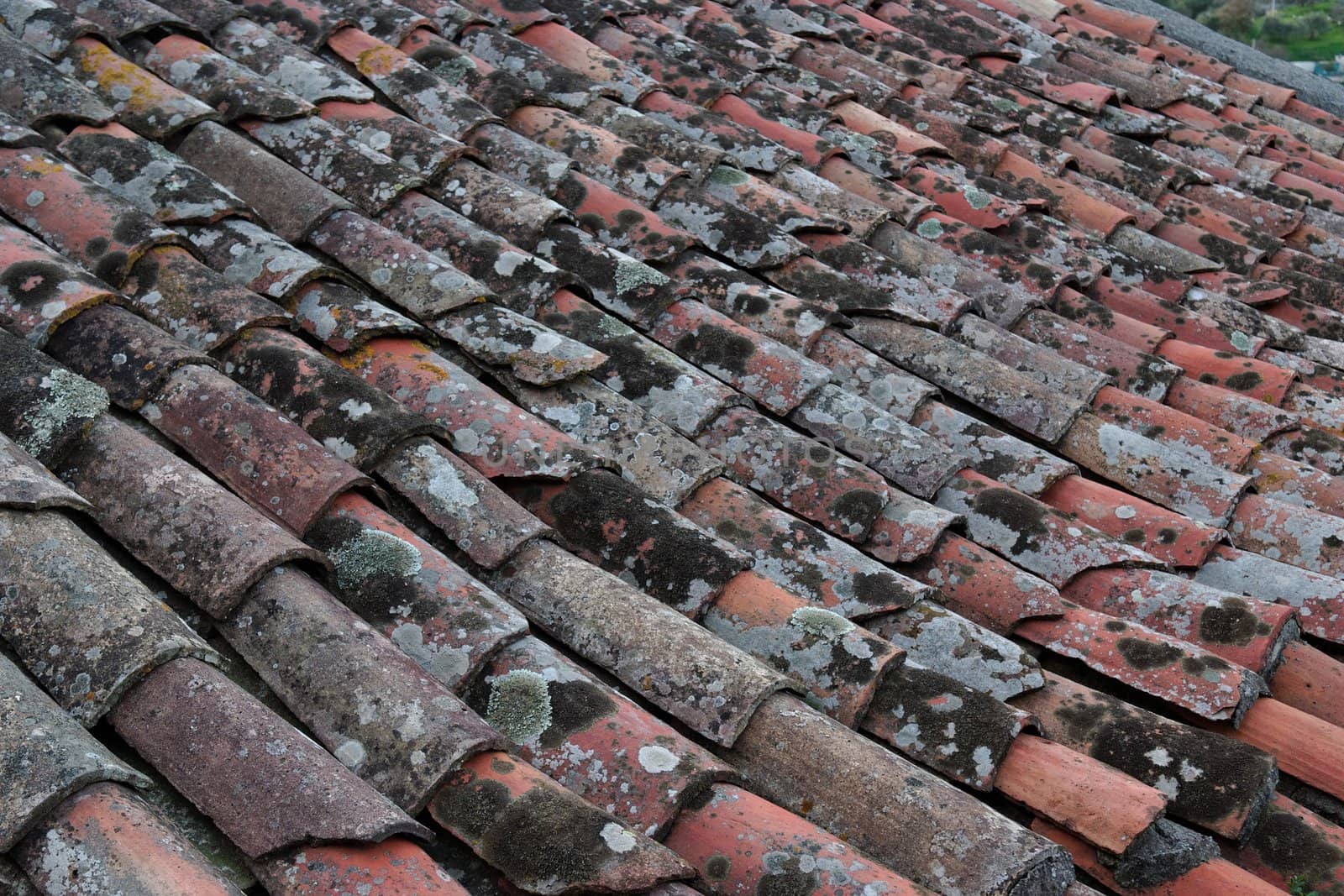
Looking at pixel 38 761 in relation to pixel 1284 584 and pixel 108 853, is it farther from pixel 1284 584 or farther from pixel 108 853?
pixel 1284 584

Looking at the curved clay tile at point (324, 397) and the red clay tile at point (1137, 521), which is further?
the red clay tile at point (1137, 521)

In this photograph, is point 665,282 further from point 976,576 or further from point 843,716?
point 843,716

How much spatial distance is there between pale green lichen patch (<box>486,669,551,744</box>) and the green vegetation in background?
1074 inches

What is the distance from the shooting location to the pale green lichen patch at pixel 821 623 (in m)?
2.76

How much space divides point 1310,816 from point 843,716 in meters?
1.07

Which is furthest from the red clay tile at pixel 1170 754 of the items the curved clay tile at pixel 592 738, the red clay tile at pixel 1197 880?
the curved clay tile at pixel 592 738

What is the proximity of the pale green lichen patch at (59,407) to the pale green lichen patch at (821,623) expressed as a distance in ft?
5.10

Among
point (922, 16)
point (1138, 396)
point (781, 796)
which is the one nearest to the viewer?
point (781, 796)

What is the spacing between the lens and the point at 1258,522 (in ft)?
12.0

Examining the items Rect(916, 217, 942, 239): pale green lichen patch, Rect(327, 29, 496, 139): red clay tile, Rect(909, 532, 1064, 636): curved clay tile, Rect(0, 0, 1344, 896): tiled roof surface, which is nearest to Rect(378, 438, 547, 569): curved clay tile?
Rect(0, 0, 1344, 896): tiled roof surface

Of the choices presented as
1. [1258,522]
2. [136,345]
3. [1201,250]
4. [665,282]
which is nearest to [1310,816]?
[1258,522]

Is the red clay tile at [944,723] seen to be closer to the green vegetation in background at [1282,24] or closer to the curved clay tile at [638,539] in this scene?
the curved clay tile at [638,539]

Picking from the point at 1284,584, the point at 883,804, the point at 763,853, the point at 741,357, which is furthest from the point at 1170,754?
the point at 741,357

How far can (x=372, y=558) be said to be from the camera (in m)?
2.58
